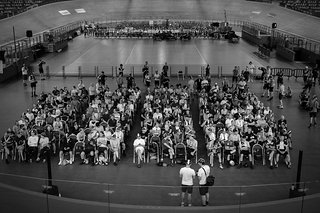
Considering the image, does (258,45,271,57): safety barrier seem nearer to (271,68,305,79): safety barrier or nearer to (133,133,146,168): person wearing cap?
(271,68,305,79): safety barrier

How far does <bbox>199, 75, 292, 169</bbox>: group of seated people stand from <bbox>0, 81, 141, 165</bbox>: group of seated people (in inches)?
145

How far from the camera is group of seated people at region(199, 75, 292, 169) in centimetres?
1752

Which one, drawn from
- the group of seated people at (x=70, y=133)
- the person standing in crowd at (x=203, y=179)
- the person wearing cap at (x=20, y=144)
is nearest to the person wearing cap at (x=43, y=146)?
the group of seated people at (x=70, y=133)

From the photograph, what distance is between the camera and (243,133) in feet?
62.0

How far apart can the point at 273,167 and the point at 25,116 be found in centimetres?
1093

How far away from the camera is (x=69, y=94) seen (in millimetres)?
25234

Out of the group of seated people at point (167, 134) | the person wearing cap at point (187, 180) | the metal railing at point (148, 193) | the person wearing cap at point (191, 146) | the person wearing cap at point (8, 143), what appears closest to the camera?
the metal railing at point (148, 193)

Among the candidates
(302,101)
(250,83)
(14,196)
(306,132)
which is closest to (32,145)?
(14,196)

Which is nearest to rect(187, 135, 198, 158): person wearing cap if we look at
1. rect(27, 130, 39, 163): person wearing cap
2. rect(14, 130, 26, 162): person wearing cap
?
rect(27, 130, 39, 163): person wearing cap

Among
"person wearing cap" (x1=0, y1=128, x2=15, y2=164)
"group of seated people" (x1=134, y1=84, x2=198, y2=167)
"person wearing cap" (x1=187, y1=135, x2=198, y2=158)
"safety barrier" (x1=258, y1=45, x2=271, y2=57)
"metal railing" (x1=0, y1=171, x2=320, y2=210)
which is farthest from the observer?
"safety barrier" (x1=258, y1=45, x2=271, y2=57)

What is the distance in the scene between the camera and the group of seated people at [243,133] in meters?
17.5

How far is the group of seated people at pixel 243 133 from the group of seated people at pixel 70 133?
3691mm

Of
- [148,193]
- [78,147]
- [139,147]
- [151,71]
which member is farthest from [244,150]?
[151,71]

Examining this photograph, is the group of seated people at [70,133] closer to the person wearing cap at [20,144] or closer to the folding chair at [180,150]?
the person wearing cap at [20,144]
